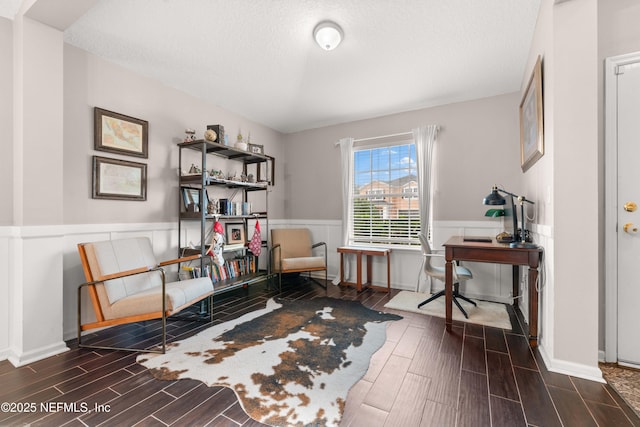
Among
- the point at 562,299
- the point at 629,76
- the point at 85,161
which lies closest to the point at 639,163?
the point at 629,76

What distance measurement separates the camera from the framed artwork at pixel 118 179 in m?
2.74

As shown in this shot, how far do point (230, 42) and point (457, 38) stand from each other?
2044 mm

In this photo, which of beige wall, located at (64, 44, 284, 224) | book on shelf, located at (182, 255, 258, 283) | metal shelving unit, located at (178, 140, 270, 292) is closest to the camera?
beige wall, located at (64, 44, 284, 224)

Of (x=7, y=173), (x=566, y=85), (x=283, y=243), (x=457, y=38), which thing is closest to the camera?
(x=566, y=85)

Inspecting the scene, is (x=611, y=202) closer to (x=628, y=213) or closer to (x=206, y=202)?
(x=628, y=213)

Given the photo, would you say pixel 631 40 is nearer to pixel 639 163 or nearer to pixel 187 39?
pixel 639 163

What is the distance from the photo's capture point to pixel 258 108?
13.5 feet

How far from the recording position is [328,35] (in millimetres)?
2420

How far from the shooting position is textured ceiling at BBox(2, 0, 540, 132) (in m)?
2.22

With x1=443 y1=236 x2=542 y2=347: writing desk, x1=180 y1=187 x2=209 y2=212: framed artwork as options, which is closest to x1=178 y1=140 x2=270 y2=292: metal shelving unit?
x1=180 y1=187 x2=209 y2=212: framed artwork

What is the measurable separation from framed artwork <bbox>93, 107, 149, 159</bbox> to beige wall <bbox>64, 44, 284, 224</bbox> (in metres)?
0.06

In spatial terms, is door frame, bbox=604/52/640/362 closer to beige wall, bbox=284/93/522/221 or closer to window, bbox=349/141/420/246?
beige wall, bbox=284/93/522/221

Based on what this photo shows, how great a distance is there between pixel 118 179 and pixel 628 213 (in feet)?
14.1

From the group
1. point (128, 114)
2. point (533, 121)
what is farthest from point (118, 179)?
point (533, 121)
